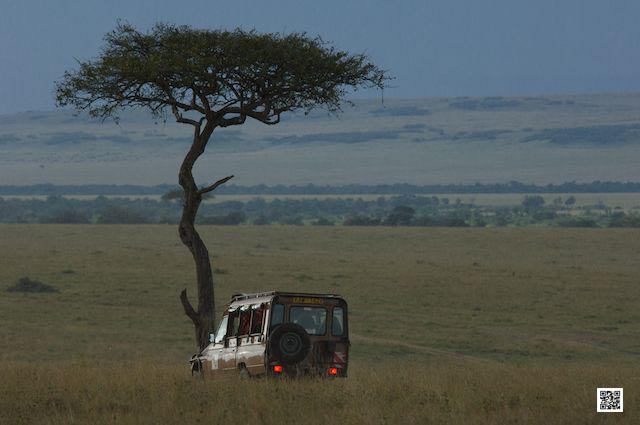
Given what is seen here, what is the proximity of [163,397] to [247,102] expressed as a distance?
36.1 feet

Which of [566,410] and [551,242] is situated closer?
[566,410]

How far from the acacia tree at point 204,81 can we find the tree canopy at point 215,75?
23 mm

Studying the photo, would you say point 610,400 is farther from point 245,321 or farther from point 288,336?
point 245,321

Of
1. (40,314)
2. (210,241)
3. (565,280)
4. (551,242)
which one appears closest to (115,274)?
(40,314)

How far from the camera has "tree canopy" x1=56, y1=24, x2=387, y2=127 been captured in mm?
26156

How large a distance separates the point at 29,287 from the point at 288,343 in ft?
110

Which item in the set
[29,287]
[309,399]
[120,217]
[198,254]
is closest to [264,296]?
[309,399]

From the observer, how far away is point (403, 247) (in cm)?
8638

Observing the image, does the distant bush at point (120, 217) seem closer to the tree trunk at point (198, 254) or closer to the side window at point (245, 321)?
the tree trunk at point (198, 254)

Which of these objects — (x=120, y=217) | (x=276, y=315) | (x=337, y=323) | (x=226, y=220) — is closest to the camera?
(x=276, y=315)

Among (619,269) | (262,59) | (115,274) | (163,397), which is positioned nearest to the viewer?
(163,397)

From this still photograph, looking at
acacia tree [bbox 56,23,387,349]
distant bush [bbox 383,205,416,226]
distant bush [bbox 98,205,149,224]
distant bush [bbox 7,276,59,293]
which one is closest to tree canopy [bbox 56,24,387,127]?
acacia tree [bbox 56,23,387,349]

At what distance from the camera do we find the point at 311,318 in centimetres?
1969

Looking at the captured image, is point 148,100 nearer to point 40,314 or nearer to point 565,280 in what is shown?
point 40,314
